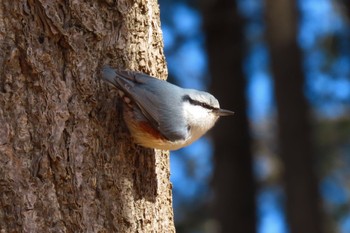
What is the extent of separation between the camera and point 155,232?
267cm

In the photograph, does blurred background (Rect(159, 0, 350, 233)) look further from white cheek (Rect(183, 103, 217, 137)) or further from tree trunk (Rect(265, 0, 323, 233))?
white cheek (Rect(183, 103, 217, 137))

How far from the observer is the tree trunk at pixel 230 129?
281 inches

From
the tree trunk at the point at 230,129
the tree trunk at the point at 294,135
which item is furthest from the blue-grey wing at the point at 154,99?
the tree trunk at the point at 230,129

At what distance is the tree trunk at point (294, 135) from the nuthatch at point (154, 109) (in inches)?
156

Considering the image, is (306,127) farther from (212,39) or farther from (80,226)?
(80,226)

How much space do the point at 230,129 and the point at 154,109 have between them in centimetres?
474

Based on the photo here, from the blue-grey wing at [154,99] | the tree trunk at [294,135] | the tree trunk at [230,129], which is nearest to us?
the blue-grey wing at [154,99]

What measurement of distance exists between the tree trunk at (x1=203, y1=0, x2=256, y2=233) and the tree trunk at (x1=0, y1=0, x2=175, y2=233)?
14.6 ft

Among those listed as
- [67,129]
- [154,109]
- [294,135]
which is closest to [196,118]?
[154,109]

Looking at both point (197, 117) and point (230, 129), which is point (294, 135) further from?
point (197, 117)

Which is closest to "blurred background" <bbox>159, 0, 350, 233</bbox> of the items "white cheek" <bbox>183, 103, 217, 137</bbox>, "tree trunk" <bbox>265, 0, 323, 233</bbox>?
"tree trunk" <bbox>265, 0, 323, 233</bbox>

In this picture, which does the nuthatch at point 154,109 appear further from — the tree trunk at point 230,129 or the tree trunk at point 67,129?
the tree trunk at point 230,129

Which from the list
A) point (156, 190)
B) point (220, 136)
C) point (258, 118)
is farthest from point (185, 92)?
point (258, 118)

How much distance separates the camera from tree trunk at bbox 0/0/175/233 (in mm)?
2373
